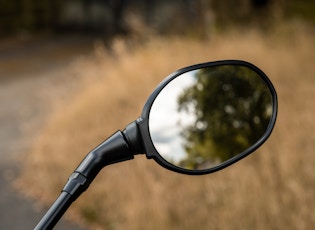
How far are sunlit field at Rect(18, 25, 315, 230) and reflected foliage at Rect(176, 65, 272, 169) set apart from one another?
1914mm

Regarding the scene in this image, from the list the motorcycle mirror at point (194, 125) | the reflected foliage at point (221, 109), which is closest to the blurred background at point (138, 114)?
the reflected foliage at point (221, 109)

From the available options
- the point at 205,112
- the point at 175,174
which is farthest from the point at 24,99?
the point at 205,112

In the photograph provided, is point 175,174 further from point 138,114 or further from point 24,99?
point 24,99

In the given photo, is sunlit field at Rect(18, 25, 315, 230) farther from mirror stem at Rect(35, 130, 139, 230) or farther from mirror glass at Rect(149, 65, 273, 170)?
mirror stem at Rect(35, 130, 139, 230)

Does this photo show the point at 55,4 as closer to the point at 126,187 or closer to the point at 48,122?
the point at 48,122

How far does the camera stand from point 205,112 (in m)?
1.66

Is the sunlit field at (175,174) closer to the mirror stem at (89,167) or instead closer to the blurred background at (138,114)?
the blurred background at (138,114)

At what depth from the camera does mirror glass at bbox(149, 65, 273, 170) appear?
124cm

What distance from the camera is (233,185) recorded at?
4316mm

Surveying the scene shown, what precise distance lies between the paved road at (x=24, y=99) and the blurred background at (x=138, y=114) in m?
0.02

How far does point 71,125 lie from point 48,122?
2.52 feet

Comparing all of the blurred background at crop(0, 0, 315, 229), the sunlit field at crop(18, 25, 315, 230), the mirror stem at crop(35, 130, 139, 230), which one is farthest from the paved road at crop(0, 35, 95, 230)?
the mirror stem at crop(35, 130, 139, 230)

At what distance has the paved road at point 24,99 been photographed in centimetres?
519

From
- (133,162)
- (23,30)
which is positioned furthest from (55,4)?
(133,162)
